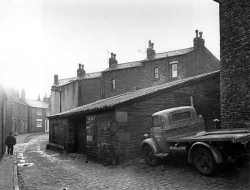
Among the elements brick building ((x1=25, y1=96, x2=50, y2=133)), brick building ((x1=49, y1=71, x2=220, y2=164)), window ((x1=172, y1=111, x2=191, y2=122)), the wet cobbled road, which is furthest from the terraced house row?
brick building ((x1=25, y1=96, x2=50, y2=133))

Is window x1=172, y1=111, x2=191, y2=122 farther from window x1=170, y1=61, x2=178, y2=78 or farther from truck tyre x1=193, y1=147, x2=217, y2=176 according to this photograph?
window x1=170, y1=61, x2=178, y2=78

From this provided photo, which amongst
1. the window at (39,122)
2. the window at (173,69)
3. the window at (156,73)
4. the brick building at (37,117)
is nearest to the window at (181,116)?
the window at (173,69)

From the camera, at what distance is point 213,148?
7977mm

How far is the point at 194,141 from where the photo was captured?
8.61 meters

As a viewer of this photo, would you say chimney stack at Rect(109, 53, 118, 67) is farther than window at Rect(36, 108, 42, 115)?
No

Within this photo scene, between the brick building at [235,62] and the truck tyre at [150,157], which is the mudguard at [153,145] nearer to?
the truck tyre at [150,157]

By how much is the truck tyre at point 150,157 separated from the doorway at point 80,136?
7.42 meters

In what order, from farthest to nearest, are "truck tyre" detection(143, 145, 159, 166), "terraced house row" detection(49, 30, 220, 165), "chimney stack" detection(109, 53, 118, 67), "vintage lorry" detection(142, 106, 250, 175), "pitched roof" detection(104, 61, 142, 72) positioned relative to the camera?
→ "chimney stack" detection(109, 53, 118, 67) < "pitched roof" detection(104, 61, 142, 72) < "terraced house row" detection(49, 30, 220, 165) < "truck tyre" detection(143, 145, 159, 166) < "vintage lorry" detection(142, 106, 250, 175)

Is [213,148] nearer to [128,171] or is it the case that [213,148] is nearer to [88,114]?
[128,171]

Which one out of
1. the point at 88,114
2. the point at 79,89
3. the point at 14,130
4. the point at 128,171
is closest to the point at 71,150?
the point at 88,114

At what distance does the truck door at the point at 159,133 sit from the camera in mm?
10500

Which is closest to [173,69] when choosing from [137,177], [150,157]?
[150,157]

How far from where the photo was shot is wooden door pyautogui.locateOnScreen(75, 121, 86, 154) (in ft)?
59.0

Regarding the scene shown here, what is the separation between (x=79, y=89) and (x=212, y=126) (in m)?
26.0
